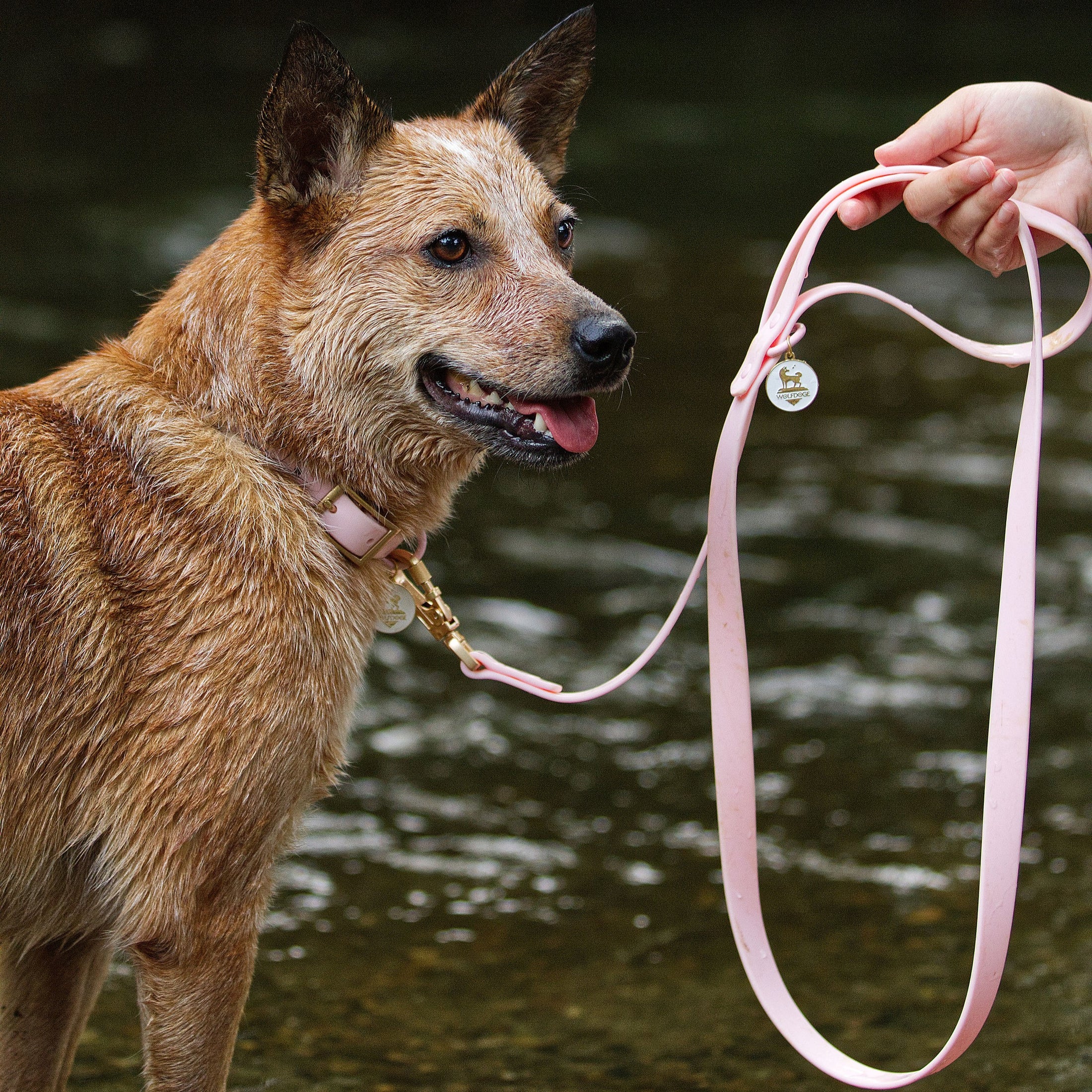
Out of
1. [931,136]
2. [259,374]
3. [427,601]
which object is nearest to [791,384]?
[931,136]

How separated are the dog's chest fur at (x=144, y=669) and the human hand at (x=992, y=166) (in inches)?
63.7

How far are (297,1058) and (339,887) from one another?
100 cm

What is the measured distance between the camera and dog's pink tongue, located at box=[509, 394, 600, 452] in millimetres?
3281

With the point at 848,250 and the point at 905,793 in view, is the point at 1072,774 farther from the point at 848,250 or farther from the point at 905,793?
the point at 848,250

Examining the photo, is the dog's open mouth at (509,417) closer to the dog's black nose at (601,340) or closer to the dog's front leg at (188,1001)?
the dog's black nose at (601,340)

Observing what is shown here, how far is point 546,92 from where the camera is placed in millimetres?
3799

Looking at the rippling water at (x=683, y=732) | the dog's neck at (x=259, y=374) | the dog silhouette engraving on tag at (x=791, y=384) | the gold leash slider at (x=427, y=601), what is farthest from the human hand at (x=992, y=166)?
the gold leash slider at (x=427, y=601)

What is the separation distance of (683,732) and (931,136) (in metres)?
3.22

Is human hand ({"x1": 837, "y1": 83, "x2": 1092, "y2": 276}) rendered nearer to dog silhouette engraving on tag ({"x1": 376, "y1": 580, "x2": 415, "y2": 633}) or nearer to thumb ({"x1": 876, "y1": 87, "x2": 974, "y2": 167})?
thumb ({"x1": 876, "y1": 87, "x2": 974, "y2": 167})

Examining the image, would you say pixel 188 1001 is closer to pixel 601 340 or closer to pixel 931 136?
pixel 601 340

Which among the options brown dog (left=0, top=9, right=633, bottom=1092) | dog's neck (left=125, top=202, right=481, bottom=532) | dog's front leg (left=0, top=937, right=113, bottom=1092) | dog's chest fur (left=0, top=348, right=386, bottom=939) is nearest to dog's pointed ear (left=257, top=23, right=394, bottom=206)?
brown dog (left=0, top=9, right=633, bottom=1092)

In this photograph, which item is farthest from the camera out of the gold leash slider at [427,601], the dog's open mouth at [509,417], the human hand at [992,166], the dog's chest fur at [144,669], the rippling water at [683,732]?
the rippling water at [683,732]

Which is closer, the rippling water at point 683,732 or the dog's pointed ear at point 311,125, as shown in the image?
the dog's pointed ear at point 311,125

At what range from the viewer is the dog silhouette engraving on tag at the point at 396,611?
3391 millimetres
